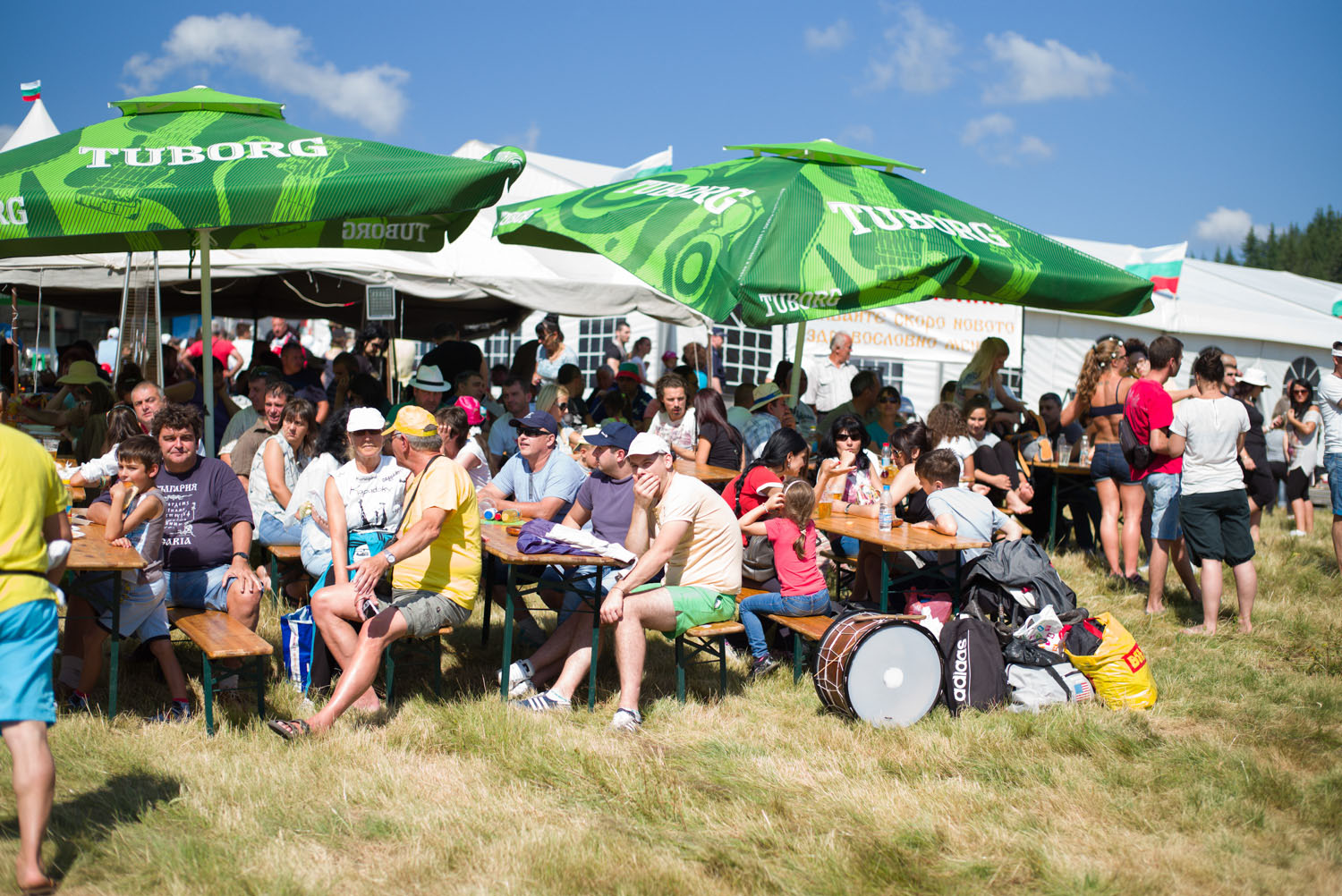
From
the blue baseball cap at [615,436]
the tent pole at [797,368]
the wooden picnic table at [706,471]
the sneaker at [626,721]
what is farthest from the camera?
the tent pole at [797,368]

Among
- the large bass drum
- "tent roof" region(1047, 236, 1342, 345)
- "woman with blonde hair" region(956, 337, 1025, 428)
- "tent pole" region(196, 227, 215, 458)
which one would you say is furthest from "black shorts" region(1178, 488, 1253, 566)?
"tent roof" region(1047, 236, 1342, 345)

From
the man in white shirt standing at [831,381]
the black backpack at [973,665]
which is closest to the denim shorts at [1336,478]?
the black backpack at [973,665]

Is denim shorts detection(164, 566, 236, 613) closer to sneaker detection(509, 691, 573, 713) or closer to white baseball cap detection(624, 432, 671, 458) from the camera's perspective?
sneaker detection(509, 691, 573, 713)

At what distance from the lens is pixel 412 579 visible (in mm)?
4633

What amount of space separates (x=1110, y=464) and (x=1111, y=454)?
0.08 m

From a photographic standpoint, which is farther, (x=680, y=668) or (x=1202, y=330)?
(x=1202, y=330)

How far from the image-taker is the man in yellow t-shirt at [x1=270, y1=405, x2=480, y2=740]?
434 centimetres

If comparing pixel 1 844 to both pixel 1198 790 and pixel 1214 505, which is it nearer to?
pixel 1198 790

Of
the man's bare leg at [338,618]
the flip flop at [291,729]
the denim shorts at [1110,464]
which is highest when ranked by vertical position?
the denim shorts at [1110,464]

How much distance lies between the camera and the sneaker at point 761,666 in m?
5.52

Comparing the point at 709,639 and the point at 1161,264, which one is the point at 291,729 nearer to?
the point at 709,639

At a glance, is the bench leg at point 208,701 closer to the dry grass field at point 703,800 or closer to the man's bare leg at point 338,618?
the dry grass field at point 703,800

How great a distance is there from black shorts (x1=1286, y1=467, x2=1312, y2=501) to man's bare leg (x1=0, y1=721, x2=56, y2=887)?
11.3 m

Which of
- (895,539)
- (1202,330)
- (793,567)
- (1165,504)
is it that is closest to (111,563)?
(793,567)
